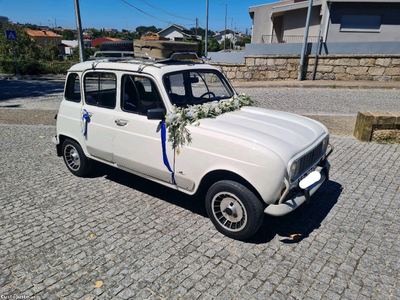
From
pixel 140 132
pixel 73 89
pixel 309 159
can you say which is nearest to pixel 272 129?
pixel 309 159

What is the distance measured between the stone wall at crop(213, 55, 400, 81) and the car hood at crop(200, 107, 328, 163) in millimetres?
13628

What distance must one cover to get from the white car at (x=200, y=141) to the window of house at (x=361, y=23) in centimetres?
1751

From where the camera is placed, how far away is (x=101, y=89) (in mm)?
4734

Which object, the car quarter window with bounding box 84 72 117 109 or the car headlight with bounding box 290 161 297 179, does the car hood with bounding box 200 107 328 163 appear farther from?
the car quarter window with bounding box 84 72 117 109

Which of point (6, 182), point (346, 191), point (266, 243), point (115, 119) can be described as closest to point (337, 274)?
point (266, 243)

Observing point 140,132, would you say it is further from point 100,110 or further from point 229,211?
point 229,211

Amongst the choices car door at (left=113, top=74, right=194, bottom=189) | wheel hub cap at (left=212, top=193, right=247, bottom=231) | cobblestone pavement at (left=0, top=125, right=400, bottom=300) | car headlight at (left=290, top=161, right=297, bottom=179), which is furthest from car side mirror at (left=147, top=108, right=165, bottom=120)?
car headlight at (left=290, top=161, right=297, bottom=179)

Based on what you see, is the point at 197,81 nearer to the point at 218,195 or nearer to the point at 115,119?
the point at 115,119

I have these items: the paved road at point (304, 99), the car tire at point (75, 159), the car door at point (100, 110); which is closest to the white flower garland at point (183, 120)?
the car door at point (100, 110)

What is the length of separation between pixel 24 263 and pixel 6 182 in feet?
8.47

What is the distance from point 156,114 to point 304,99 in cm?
1030

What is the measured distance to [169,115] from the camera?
3.83 m

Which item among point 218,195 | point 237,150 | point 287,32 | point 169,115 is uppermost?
point 287,32

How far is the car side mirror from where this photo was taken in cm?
381
